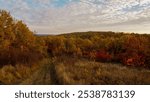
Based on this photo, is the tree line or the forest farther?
the tree line

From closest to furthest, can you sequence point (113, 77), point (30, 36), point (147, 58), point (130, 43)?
point (113, 77)
point (147, 58)
point (130, 43)
point (30, 36)

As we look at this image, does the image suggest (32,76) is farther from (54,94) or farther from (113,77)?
(54,94)

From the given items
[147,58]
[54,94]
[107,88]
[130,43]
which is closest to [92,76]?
[107,88]

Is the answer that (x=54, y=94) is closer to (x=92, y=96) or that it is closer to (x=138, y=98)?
(x=92, y=96)

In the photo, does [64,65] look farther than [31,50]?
No

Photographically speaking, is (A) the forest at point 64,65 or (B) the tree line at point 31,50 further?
(B) the tree line at point 31,50

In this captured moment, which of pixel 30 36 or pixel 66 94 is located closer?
pixel 66 94

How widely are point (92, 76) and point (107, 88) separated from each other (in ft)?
6.36

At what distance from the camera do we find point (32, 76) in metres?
14.0

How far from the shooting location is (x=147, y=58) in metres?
21.8

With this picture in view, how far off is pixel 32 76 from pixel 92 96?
15.2 feet

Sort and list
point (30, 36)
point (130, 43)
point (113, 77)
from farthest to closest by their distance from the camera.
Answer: point (30, 36), point (130, 43), point (113, 77)

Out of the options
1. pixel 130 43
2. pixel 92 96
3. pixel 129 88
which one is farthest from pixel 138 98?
pixel 130 43

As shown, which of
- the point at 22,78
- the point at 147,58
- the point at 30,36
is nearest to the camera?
the point at 22,78
